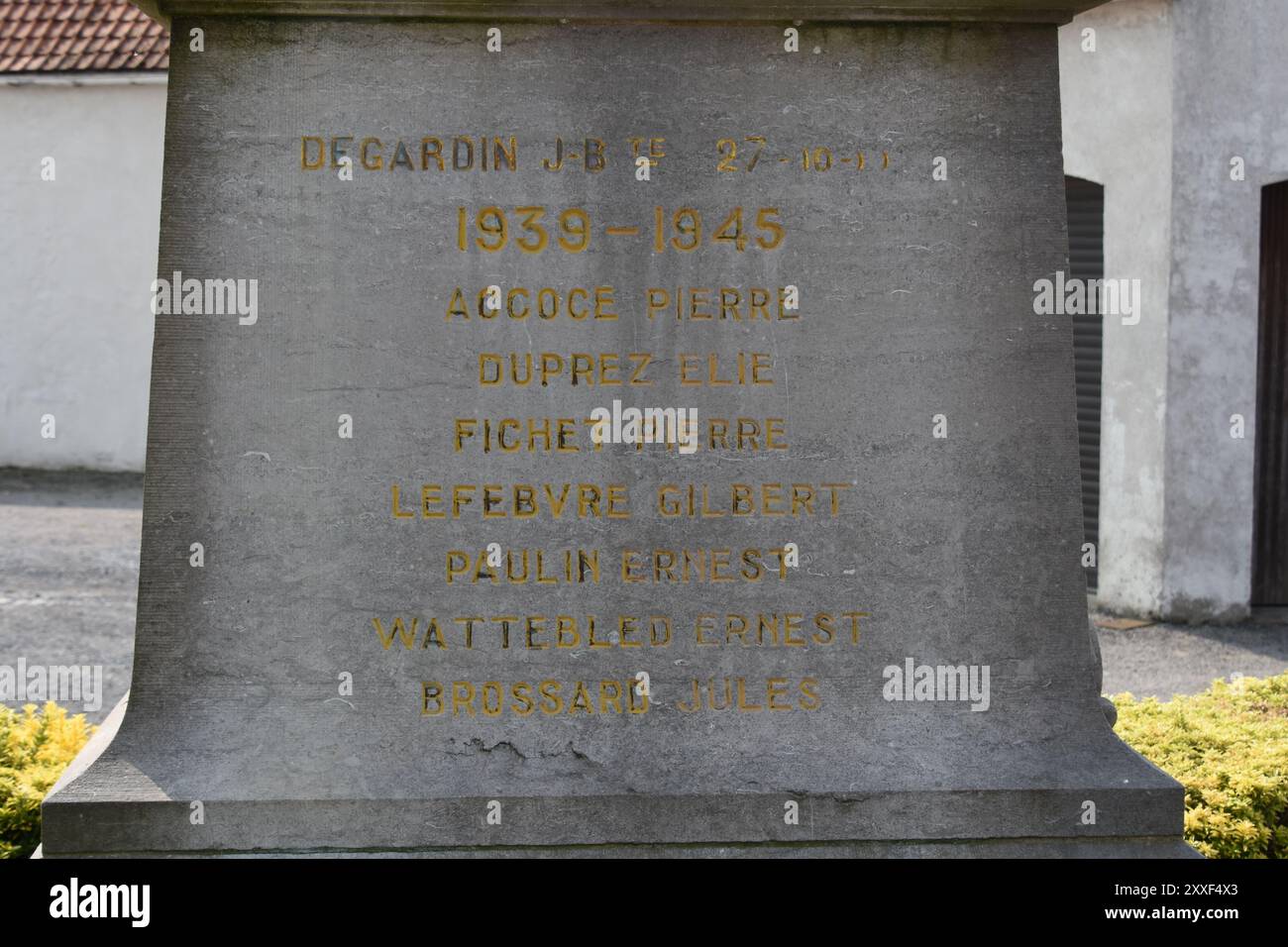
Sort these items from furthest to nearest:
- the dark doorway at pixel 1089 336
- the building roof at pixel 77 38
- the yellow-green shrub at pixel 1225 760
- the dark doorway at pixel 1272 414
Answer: the building roof at pixel 77 38
the dark doorway at pixel 1089 336
the dark doorway at pixel 1272 414
the yellow-green shrub at pixel 1225 760

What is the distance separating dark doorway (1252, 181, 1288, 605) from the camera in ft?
32.4

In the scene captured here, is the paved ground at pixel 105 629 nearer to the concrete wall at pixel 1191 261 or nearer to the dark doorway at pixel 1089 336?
the concrete wall at pixel 1191 261

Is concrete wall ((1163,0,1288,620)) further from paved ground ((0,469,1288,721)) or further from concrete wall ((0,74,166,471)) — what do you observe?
concrete wall ((0,74,166,471))

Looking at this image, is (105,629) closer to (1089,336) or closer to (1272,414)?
(1089,336)

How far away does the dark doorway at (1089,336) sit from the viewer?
10.4 m

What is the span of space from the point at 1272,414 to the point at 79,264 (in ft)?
39.0

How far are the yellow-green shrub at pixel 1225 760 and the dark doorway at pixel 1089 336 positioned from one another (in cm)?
503

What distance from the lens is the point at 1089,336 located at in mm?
10711

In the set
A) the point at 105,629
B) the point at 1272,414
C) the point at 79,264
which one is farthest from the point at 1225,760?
the point at 79,264

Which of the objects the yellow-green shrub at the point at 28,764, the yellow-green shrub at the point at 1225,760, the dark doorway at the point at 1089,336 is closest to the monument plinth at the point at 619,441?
the yellow-green shrub at the point at 1225,760

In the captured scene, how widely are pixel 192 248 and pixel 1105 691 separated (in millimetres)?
5683

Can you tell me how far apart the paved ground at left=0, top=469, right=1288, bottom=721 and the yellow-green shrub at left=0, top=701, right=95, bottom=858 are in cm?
241
